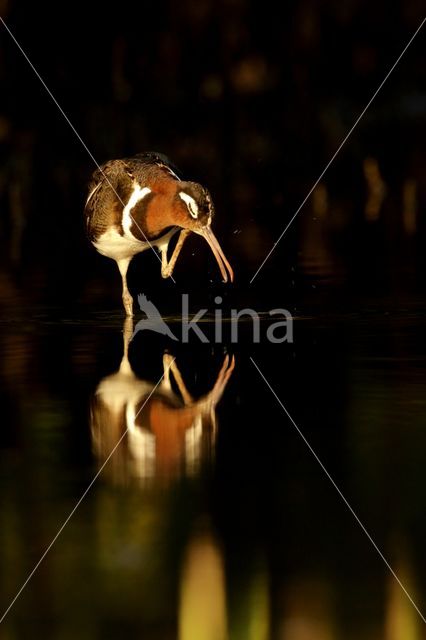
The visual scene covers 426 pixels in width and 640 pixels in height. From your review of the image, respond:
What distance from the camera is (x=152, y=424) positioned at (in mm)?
8688

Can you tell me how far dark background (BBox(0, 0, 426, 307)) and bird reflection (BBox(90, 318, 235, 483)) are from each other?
11.0 m

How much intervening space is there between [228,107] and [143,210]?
760 inches

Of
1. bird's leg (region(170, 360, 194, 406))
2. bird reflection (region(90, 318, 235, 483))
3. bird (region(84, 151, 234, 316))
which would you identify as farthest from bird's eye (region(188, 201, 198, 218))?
bird reflection (region(90, 318, 235, 483))

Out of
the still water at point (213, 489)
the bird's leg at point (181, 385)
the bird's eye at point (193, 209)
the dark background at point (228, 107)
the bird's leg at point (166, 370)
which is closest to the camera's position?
the still water at point (213, 489)

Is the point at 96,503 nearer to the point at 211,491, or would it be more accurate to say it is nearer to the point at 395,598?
the point at 211,491

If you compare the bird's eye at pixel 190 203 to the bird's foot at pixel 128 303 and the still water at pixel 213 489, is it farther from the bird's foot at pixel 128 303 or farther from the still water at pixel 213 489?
the still water at pixel 213 489

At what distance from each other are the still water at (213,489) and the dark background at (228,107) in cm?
1065

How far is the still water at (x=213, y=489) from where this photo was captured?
5.68 meters

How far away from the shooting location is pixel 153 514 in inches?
270

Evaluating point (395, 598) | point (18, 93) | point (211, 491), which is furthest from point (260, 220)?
point (395, 598)
